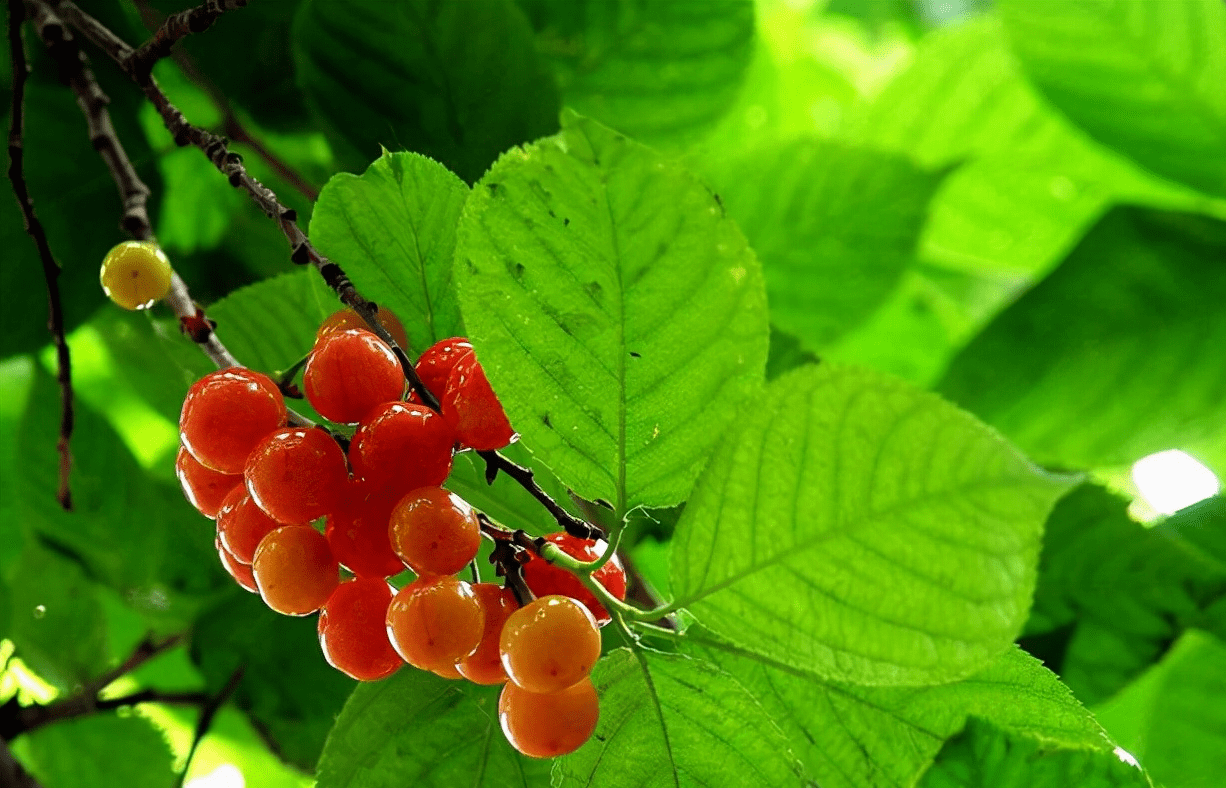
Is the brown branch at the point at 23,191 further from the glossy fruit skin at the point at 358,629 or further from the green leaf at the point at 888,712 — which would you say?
the green leaf at the point at 888,712

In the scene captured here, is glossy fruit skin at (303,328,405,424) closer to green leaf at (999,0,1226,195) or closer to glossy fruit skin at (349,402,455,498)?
glossy fruit skin at (349,402,455,498)

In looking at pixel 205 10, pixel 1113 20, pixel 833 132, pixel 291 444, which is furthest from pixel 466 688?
pixel 833 132

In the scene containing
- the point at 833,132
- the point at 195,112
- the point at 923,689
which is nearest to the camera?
the point at 923,689

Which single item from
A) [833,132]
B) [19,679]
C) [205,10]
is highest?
[205,10]

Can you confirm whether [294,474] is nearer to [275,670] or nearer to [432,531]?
[432,531]

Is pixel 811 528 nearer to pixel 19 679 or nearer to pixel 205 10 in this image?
pixel 205 10

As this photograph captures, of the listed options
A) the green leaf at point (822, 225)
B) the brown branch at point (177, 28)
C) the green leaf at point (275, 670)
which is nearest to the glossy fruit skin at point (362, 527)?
the brown branch at point (177, 28)
